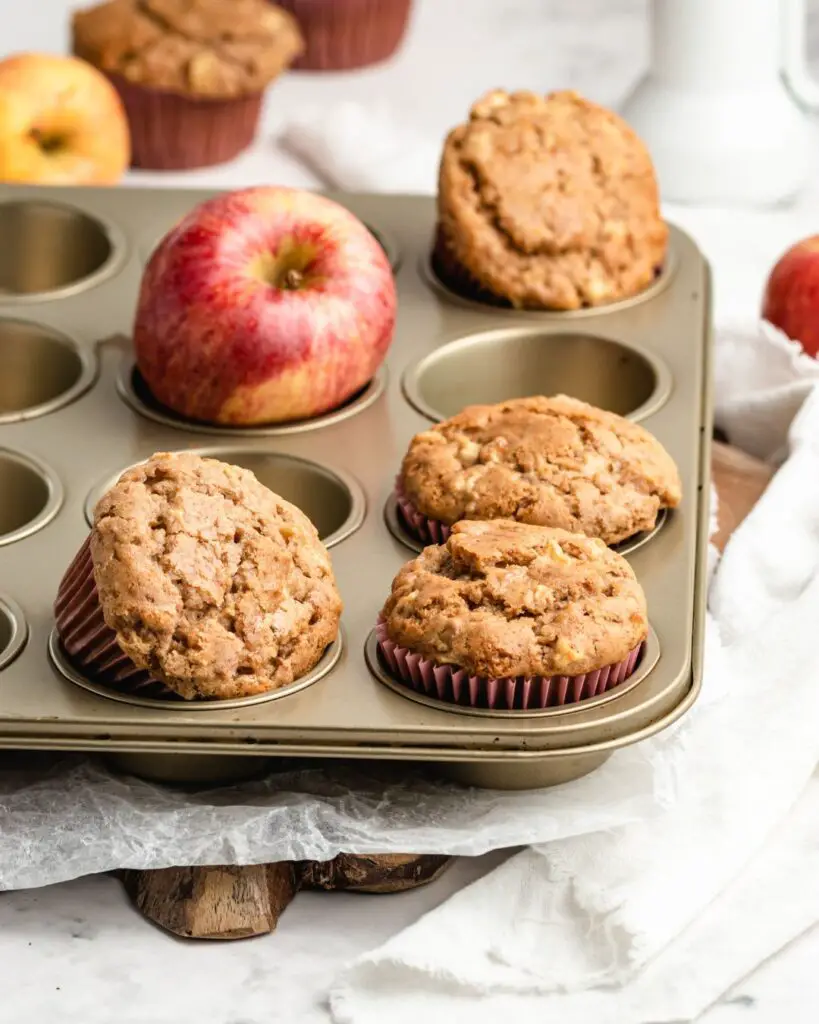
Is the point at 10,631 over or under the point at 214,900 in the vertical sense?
over

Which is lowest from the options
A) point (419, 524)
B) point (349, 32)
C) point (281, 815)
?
point (349, 32)

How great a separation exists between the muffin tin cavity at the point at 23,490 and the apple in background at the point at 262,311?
7.6 inches

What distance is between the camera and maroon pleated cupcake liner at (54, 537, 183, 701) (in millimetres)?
1741

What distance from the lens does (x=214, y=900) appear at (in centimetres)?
176

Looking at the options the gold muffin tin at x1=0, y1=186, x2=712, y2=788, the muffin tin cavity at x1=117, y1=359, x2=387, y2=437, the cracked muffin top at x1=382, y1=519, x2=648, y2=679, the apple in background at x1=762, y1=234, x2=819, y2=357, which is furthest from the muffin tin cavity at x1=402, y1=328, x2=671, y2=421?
the cracked muffin top at x1=382, y1=519, x2=648, y2=679

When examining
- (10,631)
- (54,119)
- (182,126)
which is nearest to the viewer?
(10,631)

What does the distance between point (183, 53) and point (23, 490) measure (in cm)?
133

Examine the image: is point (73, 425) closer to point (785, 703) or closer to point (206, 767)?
point (206, 767)

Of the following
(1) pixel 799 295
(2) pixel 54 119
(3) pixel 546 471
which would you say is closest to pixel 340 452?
(3) pixel 546 471

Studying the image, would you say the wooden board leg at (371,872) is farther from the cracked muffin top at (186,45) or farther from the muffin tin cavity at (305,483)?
the cracked muffin top at (186,45)

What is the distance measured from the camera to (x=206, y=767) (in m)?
1.85

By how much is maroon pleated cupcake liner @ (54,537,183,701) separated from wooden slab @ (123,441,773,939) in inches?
7.0

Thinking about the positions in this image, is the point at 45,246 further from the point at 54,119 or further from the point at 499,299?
the point at 499,299

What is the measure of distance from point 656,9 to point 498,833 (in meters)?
1.88
